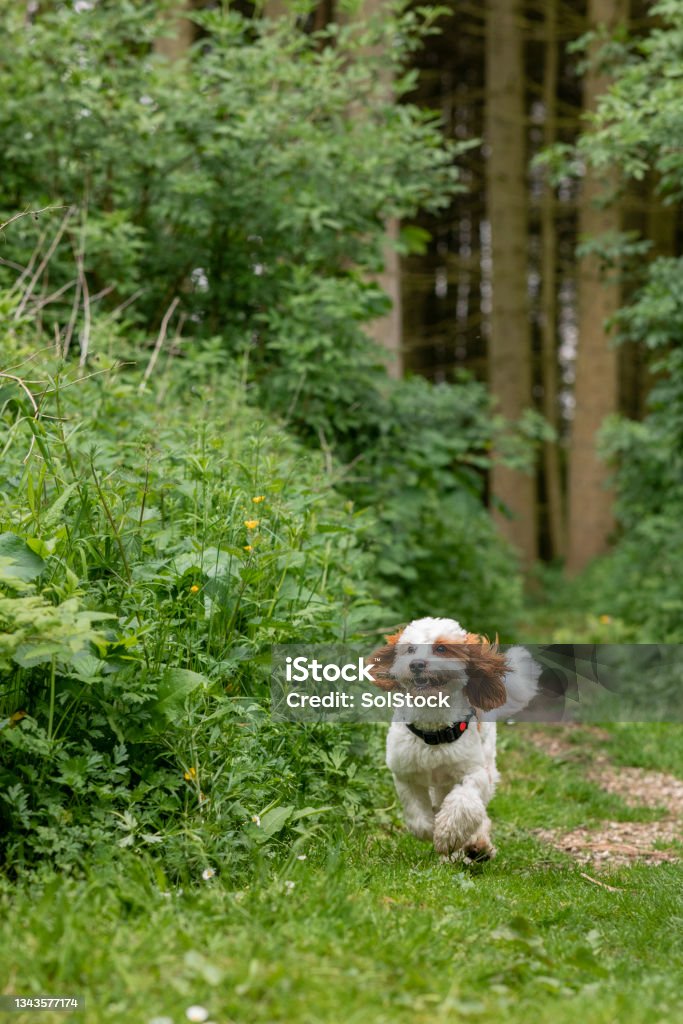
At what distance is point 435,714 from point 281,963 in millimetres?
1752

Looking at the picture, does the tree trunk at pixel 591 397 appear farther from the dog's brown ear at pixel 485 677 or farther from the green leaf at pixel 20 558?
the green leaf at pixel 20 558

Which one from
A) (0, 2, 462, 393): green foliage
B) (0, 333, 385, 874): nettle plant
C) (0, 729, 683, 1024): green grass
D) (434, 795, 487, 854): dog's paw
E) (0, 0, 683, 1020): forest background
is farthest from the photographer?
(0, 2, 462, 393): green foliage

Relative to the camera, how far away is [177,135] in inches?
380

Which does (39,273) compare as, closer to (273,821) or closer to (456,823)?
(273,821)

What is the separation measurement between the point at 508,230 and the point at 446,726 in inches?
588

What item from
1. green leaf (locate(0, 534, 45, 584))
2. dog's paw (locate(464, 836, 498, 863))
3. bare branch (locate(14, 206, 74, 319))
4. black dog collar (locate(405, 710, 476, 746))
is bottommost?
dog's paw (locate(464, 836, 498, 863))

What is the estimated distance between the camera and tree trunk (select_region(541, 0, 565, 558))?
1989cm

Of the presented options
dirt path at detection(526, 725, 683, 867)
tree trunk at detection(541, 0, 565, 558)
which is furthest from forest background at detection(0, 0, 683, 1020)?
dirt path at detection(526, 725, 683, 867)

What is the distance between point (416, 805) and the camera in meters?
4.91

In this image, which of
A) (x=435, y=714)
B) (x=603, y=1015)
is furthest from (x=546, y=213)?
(x=603, y=1015)

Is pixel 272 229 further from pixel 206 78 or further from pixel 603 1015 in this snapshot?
pixel 603 1015

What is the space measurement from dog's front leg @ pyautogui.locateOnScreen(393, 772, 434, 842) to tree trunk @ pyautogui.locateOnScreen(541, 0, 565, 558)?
15.6 m

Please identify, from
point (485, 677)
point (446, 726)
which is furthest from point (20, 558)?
point (485, 677)

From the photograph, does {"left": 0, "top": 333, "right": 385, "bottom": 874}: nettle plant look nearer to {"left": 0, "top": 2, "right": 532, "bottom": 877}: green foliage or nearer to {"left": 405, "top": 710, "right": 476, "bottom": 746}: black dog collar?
{"left": 0, "top": 2, "right": 532, "bottom": 877}: green foliage
